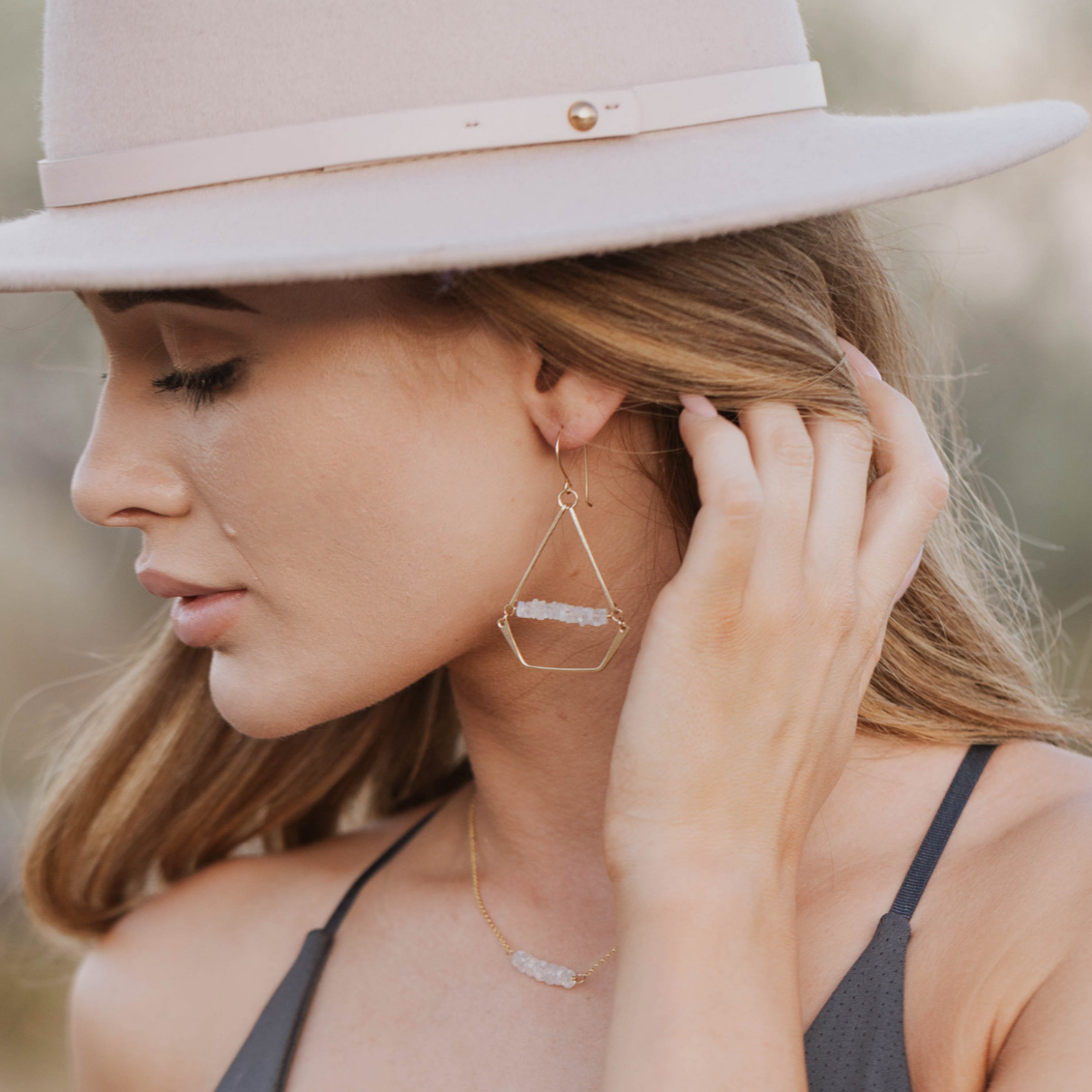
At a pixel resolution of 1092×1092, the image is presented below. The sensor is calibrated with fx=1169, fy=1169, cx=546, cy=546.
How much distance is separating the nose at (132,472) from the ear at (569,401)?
0.44m

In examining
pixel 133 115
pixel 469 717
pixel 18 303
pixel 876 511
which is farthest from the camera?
pixel 18 303

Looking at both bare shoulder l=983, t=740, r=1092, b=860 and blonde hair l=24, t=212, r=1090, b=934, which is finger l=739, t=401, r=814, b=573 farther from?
bare shoulder l=983, t=740, r=1092, b=860

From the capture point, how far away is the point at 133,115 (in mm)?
1256

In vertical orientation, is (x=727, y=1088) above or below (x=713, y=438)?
below

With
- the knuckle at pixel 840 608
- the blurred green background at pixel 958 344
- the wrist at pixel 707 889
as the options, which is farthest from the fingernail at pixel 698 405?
the blurred green background at pixel 958 344

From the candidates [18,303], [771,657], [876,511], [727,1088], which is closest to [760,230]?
[876,511]

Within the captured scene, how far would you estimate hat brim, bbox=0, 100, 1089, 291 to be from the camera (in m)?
1.08

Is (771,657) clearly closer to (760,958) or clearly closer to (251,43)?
(760,958)

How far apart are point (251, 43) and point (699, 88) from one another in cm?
47

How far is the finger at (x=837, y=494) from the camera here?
1.32 meters

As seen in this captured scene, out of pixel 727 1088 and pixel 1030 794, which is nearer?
pixel 727 1088

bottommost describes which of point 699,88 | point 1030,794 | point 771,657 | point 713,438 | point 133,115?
point 1030,794

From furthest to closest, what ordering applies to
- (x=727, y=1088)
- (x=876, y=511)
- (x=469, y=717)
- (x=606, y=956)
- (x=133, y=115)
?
(x=469, y=717), (x=606, y=956), (x=876, y=511), (x=133, y=115), (x=727, y=1088)

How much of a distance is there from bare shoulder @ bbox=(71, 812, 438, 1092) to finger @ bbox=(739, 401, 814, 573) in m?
1.07
